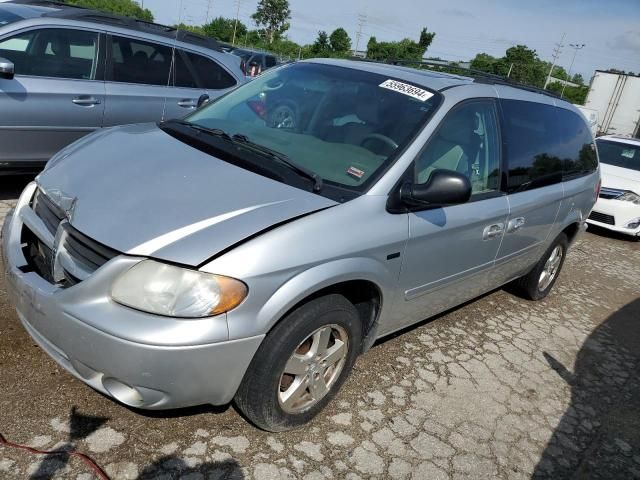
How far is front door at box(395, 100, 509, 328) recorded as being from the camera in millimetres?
→ 2998

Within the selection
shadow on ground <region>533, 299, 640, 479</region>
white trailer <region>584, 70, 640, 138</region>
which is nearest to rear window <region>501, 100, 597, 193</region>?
shadow on ground <region>533, 299, 640, 479</region>

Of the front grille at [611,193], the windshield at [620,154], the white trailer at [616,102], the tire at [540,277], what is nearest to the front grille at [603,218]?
the front grille at [611,193]

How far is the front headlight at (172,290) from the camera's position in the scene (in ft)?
7.01

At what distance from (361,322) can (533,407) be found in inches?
51.8

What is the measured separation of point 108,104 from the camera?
5305 mm

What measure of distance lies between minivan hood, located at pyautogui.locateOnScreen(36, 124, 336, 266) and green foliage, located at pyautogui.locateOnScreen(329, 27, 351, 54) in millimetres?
58653

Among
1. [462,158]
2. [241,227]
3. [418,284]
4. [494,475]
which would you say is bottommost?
[494,475]

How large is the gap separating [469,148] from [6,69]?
3.60 meters

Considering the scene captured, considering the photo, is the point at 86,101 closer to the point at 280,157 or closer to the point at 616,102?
the point at 280,157

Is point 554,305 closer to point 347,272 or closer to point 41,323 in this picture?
point 347,272

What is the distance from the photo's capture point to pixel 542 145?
4109 mm

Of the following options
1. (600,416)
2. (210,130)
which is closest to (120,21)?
(210,130)

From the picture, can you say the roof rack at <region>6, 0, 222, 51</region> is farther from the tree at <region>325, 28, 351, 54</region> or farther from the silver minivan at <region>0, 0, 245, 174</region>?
the tree at <region>325, 28, 351, 54</region>

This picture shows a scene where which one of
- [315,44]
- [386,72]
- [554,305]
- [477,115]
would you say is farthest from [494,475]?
[315,44]
